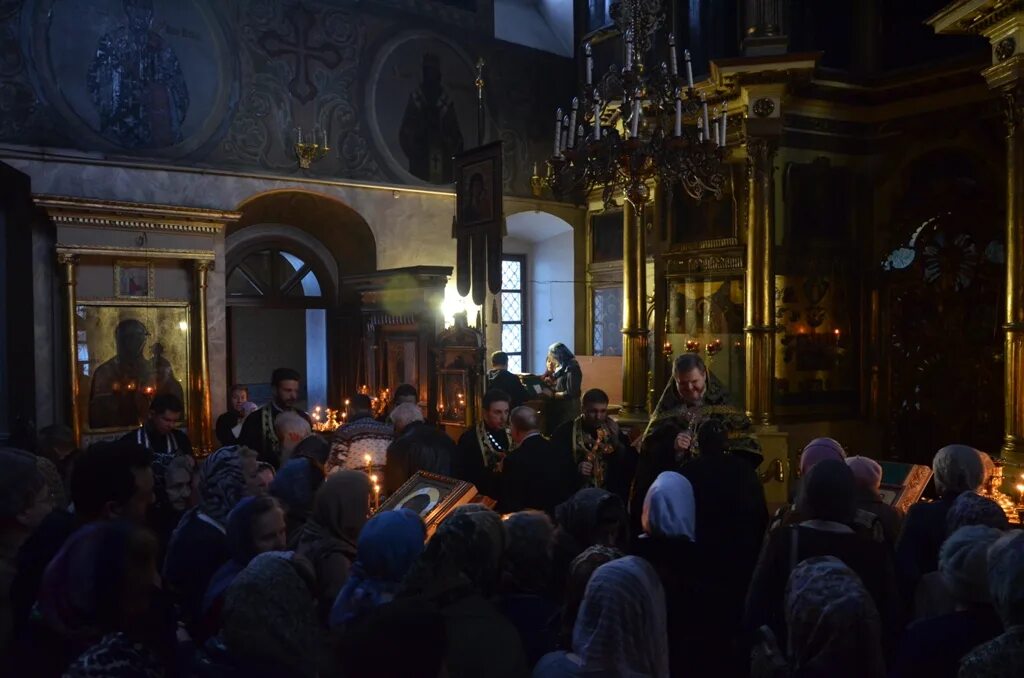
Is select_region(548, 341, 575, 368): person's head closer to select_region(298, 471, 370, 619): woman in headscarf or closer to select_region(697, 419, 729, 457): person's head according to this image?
select_region(697, 419, 729, 457): person's head

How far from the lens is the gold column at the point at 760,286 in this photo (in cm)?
1096

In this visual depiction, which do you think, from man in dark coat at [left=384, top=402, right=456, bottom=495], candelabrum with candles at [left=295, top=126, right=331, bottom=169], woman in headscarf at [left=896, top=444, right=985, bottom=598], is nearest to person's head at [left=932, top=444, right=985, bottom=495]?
woman in headscarf at [left=896, top=444, right=985, bottom=598]

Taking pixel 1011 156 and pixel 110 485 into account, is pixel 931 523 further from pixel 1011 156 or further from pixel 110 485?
pixel 1011 156

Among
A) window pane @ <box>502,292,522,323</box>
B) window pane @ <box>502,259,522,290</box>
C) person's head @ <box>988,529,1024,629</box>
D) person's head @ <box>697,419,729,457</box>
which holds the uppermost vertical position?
window pane @ <box>502,259,522,290</box>

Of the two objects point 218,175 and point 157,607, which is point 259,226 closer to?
point 218,175

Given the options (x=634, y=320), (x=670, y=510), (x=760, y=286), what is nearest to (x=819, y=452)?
(x=670, y=510)

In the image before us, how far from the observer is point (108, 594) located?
2328 millimetres

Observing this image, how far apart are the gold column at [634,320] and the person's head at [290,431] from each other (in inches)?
303

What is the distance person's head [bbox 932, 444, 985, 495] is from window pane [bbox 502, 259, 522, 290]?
1346 centimetres

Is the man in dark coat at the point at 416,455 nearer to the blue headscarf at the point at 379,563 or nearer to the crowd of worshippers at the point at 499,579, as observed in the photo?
the crowd of worshippers at the point at 499,579

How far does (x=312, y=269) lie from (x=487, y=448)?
30.3ft

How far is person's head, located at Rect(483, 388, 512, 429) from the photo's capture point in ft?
20.7

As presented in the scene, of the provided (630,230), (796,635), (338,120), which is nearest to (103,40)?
(338,120)

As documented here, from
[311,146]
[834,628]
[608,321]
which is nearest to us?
[834,628]
